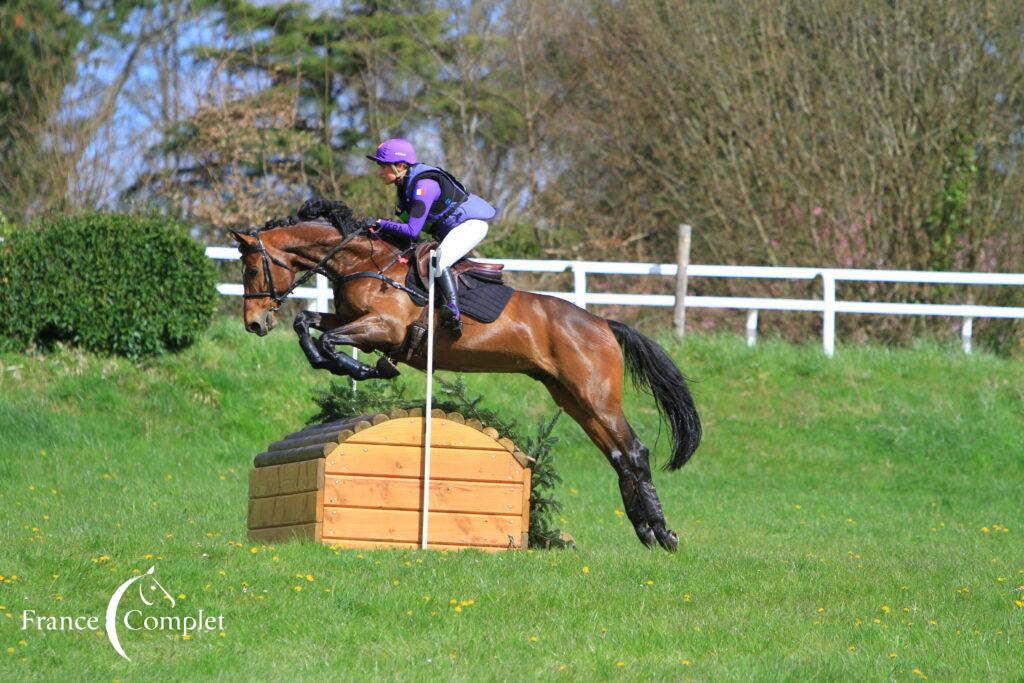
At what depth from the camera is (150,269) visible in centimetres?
1401

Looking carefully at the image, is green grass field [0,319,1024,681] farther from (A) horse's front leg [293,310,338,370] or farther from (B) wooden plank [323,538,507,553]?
(A) horse's front leg [293,310,338,370]

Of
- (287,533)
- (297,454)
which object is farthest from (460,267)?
(287,533)

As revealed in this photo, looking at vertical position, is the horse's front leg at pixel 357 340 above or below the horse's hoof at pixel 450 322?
below

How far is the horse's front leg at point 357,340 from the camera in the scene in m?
8.63

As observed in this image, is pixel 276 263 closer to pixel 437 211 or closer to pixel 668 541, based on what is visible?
pixel 437 211

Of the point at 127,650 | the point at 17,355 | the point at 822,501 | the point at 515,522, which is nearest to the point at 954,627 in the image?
the point at 515,522

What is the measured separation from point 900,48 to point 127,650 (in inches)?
694

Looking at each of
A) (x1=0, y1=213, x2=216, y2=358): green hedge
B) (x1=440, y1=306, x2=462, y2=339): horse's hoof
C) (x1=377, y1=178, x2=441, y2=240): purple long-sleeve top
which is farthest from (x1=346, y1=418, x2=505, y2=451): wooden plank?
(x1=0, y1=213, x2=216, y2=358): green hedge

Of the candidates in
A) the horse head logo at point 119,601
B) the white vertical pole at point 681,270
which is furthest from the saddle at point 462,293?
the white vertical pole at point 681,270

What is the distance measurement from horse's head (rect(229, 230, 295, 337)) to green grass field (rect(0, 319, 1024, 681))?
1.42m

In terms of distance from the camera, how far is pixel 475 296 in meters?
9.10

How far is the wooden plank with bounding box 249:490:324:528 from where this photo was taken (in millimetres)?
8188

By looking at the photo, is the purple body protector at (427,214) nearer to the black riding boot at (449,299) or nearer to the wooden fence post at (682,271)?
the black riding boot at (449,299)

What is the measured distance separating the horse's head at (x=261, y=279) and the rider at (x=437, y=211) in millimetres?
712
